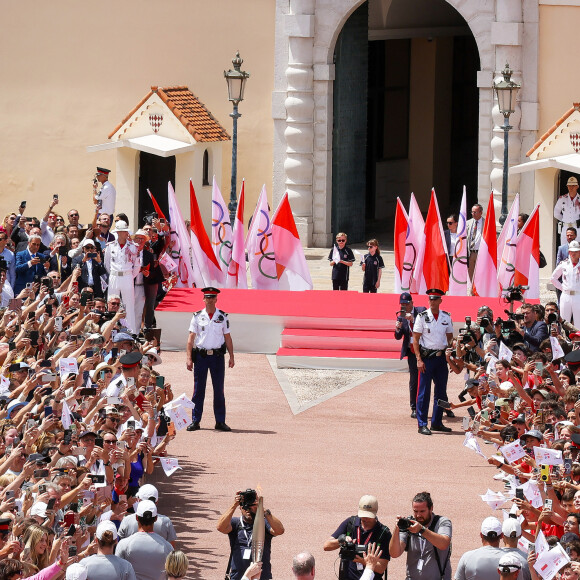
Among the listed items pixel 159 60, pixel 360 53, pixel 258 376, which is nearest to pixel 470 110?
pixel 360 53

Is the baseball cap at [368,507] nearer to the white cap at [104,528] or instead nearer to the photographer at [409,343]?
the white cap at [104,528]

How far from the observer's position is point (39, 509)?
35.9ft

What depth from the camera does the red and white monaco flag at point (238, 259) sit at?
24.5 meters

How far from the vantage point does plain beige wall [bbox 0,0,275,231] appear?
29.6 m

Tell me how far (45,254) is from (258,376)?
3.17m

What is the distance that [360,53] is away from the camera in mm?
30484

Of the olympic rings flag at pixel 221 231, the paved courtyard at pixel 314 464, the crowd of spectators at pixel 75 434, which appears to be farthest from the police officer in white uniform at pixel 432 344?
the olympic rings flag at pixel 221 231

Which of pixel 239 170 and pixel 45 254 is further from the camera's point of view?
pixel 239 170

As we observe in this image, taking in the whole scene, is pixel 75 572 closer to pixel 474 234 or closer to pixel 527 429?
pixel 527 429

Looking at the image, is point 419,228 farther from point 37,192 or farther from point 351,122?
point 37,192

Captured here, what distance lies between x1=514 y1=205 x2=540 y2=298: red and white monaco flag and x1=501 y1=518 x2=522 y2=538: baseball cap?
1220 centimetres

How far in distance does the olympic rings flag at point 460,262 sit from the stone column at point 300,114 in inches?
201

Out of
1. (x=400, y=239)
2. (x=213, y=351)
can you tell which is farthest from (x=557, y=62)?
(x=213, y=351)

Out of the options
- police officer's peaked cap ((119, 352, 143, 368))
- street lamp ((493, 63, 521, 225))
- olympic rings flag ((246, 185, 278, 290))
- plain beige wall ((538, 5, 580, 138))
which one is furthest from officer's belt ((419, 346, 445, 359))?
plain beige wall ((538, 5, 580, 138))
